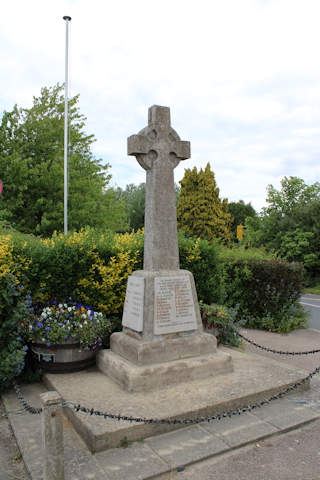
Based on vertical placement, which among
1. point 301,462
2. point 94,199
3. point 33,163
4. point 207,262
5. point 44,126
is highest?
point 44,126

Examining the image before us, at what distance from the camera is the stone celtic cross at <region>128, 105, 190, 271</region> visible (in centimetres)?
489

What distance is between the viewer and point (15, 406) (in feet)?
13.6

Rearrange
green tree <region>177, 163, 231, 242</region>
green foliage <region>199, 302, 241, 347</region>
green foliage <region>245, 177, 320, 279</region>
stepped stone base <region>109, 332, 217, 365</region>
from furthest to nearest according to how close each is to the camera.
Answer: green tree <region>177, 163, 231, 242</region>
green foliage <region>245, 177, 320, 279</region>
green foliage <region>199, 302, 241, 347</region>
stepped stone base <region>109, 332, 217, 365</region>

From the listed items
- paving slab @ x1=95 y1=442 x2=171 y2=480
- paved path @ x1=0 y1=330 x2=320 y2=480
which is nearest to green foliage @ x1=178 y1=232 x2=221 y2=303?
paved path @ x1=0 y1=330 x2=320 y2=480

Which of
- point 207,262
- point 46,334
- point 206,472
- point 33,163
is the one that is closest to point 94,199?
point 33,163

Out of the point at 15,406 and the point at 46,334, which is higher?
the point at 46,334

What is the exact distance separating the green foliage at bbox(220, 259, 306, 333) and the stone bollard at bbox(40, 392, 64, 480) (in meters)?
6.39

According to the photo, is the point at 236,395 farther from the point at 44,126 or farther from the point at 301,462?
the point at 44,126

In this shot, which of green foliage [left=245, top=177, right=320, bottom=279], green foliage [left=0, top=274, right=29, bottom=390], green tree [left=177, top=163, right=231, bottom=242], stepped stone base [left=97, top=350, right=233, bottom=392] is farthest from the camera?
green tree [left=177, top=163, right=231, bottom=242]

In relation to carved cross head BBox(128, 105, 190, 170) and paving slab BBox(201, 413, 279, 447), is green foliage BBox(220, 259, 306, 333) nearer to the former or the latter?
carved cross head BBox(128, 105, 190, 170)

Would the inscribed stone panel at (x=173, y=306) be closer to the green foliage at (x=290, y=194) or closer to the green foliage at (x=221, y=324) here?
the green foliage at (x=221, y=324)

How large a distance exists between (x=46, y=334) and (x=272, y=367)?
3.25 m

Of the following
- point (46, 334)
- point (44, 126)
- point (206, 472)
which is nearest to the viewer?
point (206, 472)

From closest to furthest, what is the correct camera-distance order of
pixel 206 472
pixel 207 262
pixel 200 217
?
pixel 206 472
pixel 207 262
pixel 200 217
